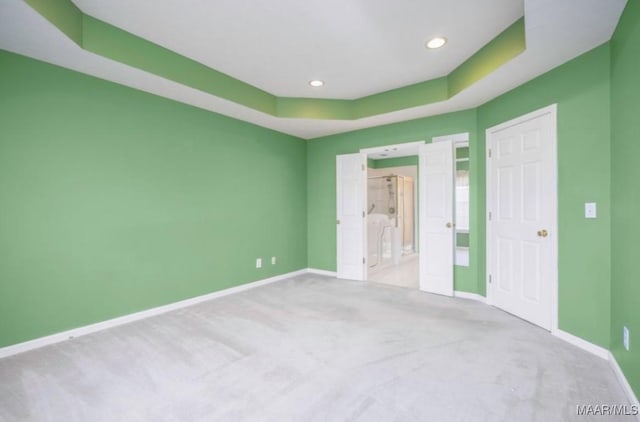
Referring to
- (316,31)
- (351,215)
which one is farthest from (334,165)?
(316,31)

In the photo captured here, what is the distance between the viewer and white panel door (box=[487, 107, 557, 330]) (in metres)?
2.73

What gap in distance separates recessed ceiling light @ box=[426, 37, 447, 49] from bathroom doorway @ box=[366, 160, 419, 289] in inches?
129

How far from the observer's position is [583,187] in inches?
94.8

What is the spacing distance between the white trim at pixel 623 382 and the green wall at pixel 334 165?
165 centimetres

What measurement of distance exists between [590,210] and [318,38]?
2712 mm

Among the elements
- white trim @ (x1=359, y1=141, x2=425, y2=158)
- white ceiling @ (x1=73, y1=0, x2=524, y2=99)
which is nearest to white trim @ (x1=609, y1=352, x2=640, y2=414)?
white ceiling @ (x1=73, y1=0, x2=524, y2=99)

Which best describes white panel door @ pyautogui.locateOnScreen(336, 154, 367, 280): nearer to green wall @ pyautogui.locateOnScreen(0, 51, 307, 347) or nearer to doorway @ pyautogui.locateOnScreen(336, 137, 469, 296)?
doorway @ pyautogui.locateOnScreen(336, 137, 469, 296)

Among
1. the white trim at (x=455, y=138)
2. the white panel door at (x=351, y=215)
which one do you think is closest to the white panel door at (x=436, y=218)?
the white trim at (x=455, y=138)

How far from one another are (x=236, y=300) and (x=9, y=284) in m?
2.07

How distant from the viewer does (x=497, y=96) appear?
3.32 m

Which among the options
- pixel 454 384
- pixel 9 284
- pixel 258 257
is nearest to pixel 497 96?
pixel 454 384

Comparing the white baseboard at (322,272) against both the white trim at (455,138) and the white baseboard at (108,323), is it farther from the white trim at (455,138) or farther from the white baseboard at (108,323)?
the white trim at (455,138)

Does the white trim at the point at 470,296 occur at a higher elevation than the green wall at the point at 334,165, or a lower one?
lower

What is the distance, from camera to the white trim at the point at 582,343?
88.6 inches
